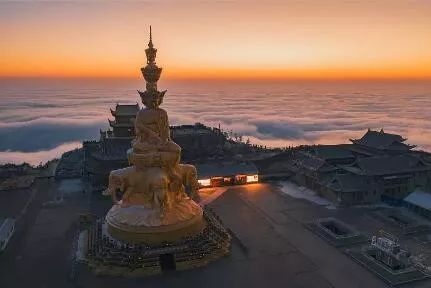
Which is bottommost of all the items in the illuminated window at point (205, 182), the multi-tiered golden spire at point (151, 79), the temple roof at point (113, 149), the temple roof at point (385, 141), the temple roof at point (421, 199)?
the illuminated window at point (205, 182)

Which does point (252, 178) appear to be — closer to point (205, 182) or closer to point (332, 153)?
point (205, 182)

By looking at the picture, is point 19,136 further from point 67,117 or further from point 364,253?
point 364,253

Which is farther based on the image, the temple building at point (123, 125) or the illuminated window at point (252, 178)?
the temple building at point (123, 125)

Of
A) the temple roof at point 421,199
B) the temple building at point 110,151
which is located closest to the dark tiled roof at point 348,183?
the temple roof at point 421,199

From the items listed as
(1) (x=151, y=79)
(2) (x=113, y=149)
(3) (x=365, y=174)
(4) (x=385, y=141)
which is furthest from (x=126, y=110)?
(4) (x=385, y=141)

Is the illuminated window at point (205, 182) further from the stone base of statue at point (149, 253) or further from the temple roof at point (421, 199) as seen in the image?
the temple roof at point (421, 199)

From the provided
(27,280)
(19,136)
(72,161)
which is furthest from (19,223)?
(19,136)

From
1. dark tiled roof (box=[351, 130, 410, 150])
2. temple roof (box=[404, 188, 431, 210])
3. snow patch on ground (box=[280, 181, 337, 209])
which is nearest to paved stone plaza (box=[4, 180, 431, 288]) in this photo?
snow patch on ground (box=[280, 181, 337, 209])
